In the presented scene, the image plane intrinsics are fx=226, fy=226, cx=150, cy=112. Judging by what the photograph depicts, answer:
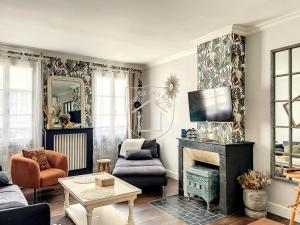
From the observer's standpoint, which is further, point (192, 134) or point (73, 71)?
point (73, 71)

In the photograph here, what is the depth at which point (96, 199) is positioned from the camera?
223 cm

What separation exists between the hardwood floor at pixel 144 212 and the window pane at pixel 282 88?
1.52m

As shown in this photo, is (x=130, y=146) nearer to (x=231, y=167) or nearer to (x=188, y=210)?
(x=188, y=210)

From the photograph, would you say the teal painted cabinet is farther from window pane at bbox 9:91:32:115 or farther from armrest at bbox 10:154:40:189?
window pane at bbox 9:91:32:115

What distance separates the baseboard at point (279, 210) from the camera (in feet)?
9.09

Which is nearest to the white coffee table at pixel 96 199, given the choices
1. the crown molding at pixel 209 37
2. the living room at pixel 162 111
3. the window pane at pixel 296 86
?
the living room at pixel 162 111

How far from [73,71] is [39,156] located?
74.4 inches

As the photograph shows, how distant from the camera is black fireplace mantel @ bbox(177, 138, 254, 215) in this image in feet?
9.70

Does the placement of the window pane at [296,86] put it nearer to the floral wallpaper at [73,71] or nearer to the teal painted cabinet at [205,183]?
the teal painted cabinet at [205,183]

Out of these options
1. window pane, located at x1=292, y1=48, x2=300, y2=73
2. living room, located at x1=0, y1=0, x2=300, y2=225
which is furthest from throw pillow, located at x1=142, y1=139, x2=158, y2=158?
window pane, located at x1=292, y1=48, x2=300, y2=73

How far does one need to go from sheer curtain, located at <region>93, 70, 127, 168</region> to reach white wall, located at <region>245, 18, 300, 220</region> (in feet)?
9.57

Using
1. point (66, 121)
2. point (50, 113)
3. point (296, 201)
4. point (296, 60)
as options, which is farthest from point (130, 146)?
point (296, 60)

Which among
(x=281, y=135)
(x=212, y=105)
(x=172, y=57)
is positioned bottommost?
(x=281, y=135)

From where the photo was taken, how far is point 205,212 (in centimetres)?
304
